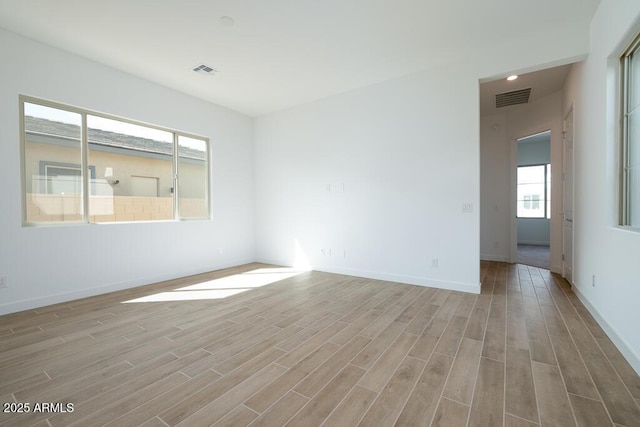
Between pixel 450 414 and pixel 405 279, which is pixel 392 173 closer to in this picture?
pixel 405 279

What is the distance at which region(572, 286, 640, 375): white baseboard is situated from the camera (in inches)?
73.6

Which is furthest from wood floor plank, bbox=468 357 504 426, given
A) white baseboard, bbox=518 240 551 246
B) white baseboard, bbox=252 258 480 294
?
white baseboard, bbox=518 240 551 246

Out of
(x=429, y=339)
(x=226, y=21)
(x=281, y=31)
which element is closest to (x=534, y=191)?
(x=429, y=339)

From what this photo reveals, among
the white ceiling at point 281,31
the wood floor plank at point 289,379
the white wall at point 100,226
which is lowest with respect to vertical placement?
the wood floor plank at point 289,379

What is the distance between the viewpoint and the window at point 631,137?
7.02 feet

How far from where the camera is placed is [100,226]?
3.71 meters

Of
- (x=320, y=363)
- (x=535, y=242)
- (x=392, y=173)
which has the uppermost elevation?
(x=392, y=173)

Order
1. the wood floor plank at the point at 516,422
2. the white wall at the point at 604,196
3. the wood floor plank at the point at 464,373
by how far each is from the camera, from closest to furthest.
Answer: the wood floor plank at the point at 516,422 < the wood floor plank at the point at 464,373 < the white wall at the point at 604,196

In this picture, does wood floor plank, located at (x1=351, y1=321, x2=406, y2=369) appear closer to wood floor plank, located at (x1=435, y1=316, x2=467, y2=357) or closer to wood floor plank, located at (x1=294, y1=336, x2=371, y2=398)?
wood floor plank, located at (x1=294, y1=336, x2=371, y2=398)

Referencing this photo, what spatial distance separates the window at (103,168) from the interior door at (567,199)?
5.97 metres

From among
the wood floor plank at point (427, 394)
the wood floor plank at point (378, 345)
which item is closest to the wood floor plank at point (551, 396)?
the wood floor plank at point (427, 394)

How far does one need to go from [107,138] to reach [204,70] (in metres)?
1.69

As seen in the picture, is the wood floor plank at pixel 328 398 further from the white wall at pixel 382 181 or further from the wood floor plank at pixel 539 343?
the white wall at pixel 382 181

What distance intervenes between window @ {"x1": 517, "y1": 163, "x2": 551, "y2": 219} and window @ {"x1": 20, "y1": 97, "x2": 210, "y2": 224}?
9175mm
